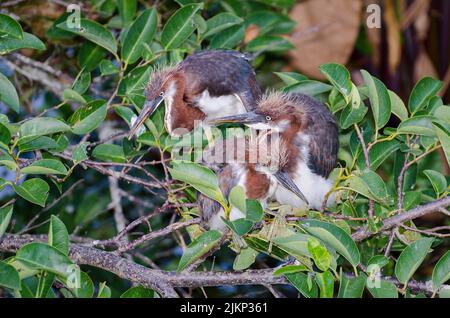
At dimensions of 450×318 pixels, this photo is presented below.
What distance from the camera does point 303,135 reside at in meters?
3.02

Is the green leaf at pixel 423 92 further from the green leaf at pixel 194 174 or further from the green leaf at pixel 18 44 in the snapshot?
the green leaf at pixel 18 44

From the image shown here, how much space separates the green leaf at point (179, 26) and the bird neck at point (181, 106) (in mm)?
214

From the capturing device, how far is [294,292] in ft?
13.1

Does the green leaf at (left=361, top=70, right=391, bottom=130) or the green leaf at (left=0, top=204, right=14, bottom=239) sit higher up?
the green leaf at (left=361, top=70, right=391, bottom=130)

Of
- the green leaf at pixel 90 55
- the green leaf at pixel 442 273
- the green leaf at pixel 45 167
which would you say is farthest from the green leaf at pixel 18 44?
the green leaf at pixel 442 273

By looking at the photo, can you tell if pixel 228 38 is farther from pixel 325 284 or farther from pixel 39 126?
pixel 325 284

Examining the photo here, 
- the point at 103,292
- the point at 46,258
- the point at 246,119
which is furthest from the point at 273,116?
the point at 46,258

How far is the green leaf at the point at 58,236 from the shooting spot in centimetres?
221

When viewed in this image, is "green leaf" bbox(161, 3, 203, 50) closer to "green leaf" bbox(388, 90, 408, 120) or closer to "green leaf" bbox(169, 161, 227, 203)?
"green leaf" bbox(388, 90, 408, 120)

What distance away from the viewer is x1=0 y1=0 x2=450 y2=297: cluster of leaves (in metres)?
2.19

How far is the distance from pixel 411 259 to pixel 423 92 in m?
0.82

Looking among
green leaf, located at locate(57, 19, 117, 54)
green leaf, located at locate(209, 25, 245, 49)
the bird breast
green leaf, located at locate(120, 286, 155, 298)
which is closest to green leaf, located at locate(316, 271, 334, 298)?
green leaf, located at locate(120, 286, 155, 298)

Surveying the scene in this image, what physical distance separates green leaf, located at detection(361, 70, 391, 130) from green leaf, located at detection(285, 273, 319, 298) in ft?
2.17
